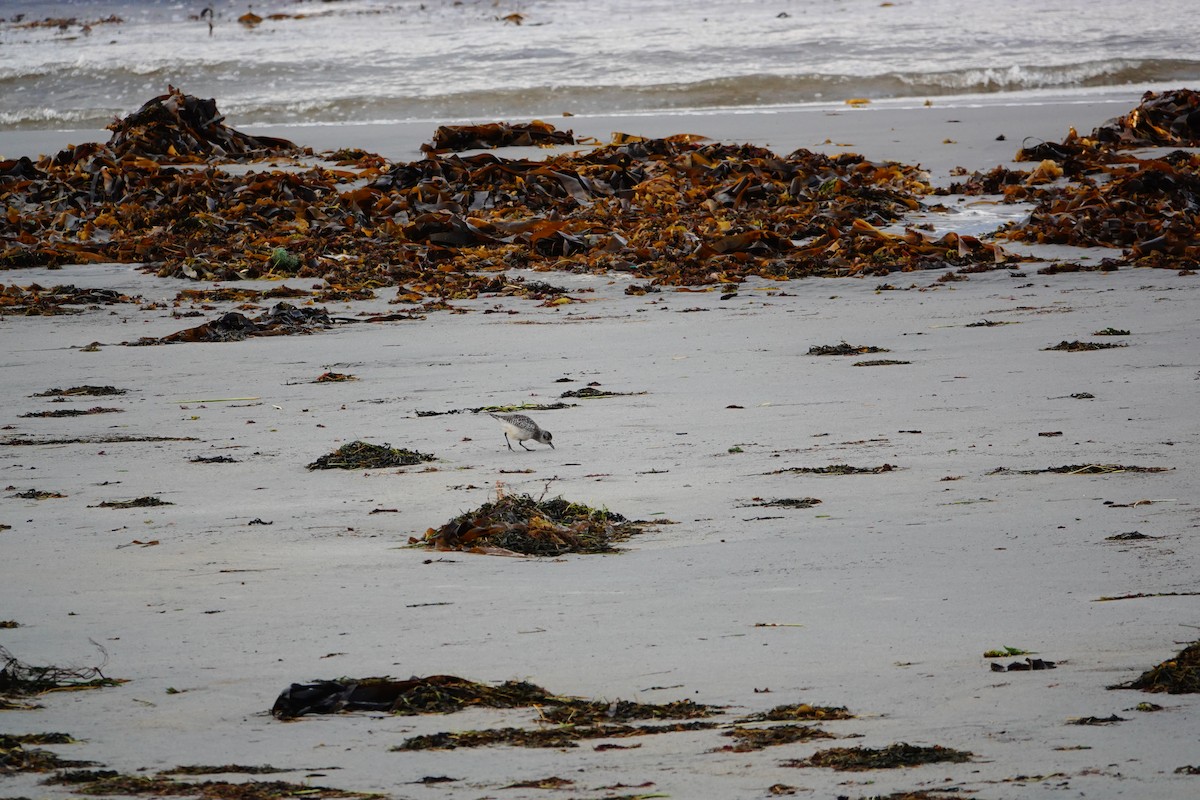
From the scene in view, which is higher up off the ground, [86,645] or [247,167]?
[247,167]

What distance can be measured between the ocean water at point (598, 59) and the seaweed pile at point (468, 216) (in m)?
7.22

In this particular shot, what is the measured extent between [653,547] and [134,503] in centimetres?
174

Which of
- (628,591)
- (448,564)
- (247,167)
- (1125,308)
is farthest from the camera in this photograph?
(247,167)

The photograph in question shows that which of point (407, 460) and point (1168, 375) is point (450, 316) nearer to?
point (407, 460)

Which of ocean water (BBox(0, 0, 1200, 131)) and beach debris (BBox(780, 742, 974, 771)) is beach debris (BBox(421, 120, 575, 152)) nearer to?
ocean water (BBox(0, 0, 1200, 131))

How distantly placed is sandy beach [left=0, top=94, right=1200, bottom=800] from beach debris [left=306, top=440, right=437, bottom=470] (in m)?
0.09

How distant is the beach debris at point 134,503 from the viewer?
4336 mm

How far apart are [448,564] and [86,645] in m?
0.96

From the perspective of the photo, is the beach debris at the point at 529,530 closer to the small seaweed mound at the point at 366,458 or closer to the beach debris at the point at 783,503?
the beach debris at the point at 783,503

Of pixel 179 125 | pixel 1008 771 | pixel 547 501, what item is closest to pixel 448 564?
pixel 547 501

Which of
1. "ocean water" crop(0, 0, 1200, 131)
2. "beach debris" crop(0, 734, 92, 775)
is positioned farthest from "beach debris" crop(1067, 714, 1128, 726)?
"ocean water" crop(0, 0, 1200, 131)

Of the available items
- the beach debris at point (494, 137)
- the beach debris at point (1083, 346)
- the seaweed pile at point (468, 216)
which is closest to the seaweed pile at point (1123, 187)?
the seaweed pile at point (468, 216)

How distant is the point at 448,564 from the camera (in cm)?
362

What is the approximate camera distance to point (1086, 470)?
4371mm
